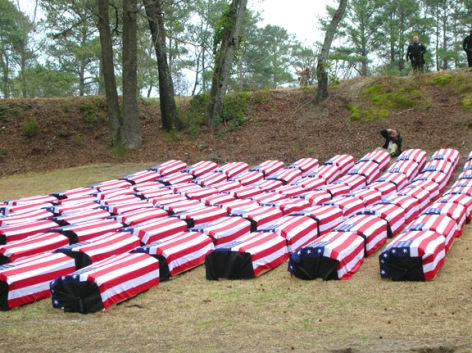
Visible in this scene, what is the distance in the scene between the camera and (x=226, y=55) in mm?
26031

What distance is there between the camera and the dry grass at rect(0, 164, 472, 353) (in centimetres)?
723

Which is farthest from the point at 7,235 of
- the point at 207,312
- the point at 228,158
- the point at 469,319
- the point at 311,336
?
the point at 228,158

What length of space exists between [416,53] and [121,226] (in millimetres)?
18622

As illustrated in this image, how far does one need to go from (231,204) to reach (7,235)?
5.34 meters

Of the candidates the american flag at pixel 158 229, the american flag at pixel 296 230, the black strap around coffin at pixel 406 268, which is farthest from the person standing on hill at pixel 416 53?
the black strap around coffin at pixel 406 268

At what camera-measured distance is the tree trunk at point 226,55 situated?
2572 cm

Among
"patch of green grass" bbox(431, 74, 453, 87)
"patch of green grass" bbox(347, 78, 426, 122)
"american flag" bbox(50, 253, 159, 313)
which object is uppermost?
"patch of green grass" bbox(431, 74, 453, 87)

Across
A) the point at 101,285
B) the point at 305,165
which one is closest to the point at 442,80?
the point at 305,165

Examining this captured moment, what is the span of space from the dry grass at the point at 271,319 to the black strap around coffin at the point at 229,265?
9.1 inches

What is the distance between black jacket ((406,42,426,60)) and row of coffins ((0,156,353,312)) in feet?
31.5

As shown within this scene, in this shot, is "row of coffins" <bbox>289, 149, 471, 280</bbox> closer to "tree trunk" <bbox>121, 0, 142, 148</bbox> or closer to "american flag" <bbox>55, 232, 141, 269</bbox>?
"american flag" <bbox>55, 232, 141, 269</bbox>

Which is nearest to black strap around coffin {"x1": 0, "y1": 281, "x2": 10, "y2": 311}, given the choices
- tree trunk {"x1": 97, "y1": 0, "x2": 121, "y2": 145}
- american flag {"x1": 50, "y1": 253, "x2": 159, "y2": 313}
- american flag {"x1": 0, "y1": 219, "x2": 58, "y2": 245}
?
american flag {"x1": 50, "y1": 253, "x2": 159, "y2": 313}

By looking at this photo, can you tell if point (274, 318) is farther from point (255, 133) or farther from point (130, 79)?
point (130, 79)

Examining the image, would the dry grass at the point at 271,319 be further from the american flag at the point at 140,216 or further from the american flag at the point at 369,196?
A: the american flag at the point at 369,196
